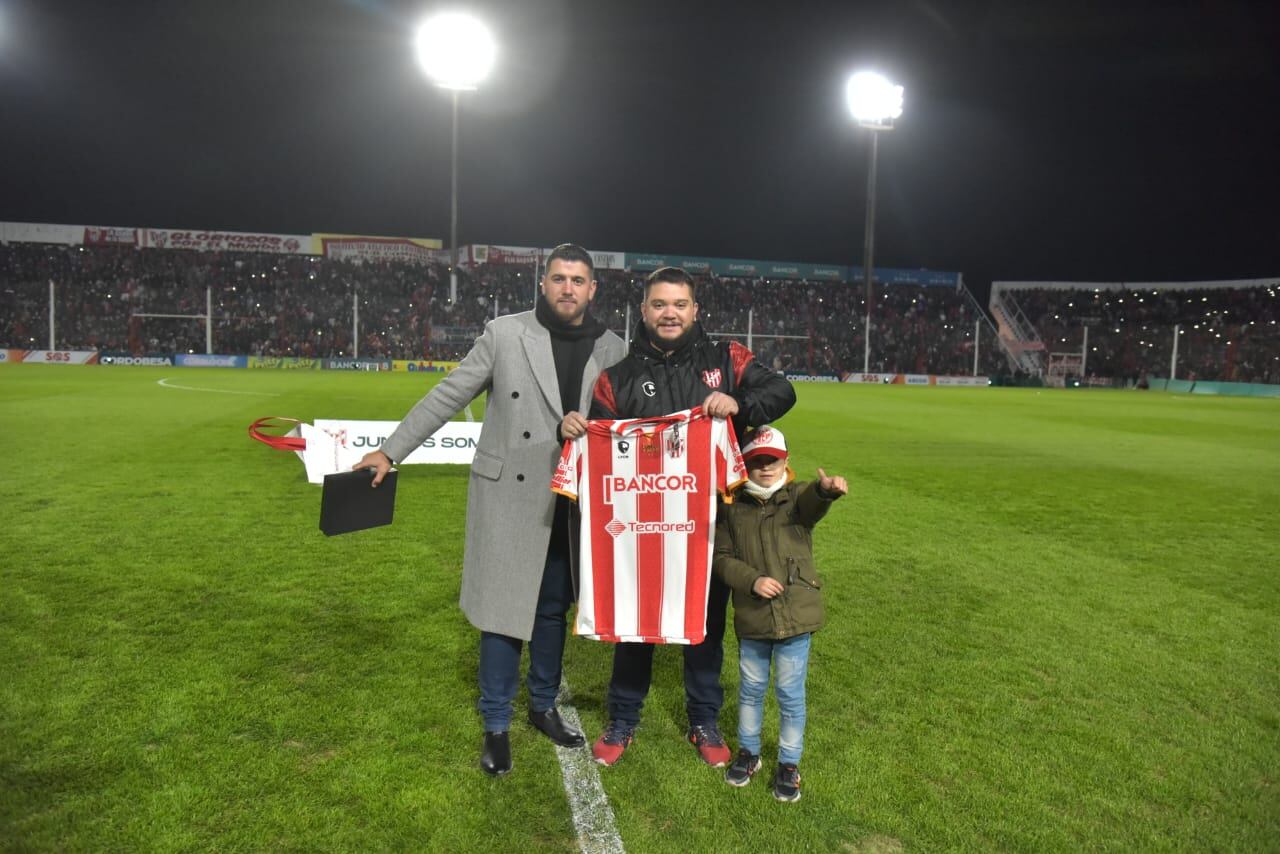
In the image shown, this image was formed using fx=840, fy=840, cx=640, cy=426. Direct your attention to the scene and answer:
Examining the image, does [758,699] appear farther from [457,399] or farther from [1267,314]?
[1267,314]

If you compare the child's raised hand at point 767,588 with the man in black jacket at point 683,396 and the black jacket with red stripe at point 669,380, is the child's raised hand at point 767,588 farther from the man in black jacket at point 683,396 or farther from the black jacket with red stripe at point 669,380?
the black jacket with red stripe at point 669,380

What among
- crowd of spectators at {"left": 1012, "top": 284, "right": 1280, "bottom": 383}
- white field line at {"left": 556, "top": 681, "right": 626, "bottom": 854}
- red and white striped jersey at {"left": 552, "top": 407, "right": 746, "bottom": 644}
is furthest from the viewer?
crowd of spectators at {"left": 1012, "top": 284, "right": 1280, "bottom": 383}

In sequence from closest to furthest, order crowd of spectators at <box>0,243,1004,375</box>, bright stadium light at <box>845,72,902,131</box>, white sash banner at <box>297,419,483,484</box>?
white sash banner at <box>297,419,483,484</box>
bright stadium light at <box>845,72,902,131</box>
crowd of spectators at <box>0,243,1004,375</box>

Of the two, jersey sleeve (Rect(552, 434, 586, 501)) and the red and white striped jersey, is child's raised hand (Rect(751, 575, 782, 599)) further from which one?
jersey sleeve (Rect(552, 434, 586, 501))

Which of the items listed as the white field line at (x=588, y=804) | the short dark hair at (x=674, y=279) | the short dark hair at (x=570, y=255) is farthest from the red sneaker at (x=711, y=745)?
the short dark hair at (x=570, y=255)

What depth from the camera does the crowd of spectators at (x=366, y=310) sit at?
4709 centimetres

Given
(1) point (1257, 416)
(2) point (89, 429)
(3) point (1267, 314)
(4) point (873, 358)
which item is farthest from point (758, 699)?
(3) point (1267, 314)

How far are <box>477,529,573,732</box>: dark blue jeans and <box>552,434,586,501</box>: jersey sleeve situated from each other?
328 mm

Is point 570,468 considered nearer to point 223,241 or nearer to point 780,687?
point 780,687

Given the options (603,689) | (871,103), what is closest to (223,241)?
(871,103)

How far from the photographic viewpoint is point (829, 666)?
4.25 metres

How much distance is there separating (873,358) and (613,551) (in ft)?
169

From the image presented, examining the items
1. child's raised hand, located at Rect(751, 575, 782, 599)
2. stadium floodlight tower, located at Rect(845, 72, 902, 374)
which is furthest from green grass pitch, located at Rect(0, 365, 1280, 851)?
stadium floodlight tower, located at Rect(845, 72, 902, 374)

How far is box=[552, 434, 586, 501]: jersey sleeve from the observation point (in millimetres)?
3072
